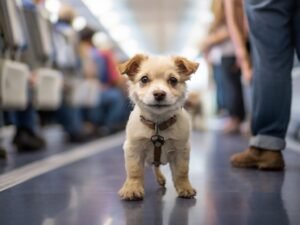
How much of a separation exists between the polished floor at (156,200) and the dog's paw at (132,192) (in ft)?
0.09

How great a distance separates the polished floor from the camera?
1449 millimetres

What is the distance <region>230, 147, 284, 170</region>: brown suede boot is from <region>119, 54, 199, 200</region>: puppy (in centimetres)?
85

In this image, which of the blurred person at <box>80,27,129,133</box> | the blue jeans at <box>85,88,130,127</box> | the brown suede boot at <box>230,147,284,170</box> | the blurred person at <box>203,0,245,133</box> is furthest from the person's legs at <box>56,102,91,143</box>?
the brown suede boot at <box>230,147,284,170</box>

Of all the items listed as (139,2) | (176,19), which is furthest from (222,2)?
(176,19)

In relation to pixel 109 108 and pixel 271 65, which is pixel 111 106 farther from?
pixel 271 65

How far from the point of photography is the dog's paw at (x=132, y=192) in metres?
1.72

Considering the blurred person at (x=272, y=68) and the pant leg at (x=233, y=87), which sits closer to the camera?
the blurred person at (x=272, y=68)

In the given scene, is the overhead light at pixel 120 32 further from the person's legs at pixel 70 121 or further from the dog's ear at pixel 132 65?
the dog's ear at pixel 132 65

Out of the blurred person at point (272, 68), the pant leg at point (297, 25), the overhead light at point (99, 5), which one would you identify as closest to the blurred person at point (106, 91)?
the overhead light at point (99, 5)

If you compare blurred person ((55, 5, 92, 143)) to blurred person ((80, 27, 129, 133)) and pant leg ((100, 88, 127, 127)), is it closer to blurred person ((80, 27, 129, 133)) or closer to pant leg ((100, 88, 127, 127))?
blurred person ((80, 27, 129, 133))

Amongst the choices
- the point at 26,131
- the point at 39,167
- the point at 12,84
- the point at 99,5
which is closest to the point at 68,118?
the point at 26,131

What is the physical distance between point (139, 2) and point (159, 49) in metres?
8.02

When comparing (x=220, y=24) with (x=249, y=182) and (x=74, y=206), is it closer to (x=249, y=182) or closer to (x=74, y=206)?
A: (x=249, y=182)

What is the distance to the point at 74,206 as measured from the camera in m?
1.66
